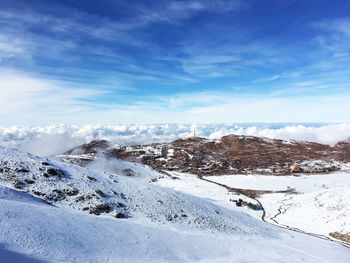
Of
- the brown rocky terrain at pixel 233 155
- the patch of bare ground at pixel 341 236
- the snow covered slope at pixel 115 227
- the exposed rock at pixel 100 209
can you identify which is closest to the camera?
the snow covered slope at pixel 115 227

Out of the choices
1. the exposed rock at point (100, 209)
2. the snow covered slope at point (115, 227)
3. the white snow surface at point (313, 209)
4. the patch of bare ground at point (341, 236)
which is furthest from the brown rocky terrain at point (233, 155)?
the patch of bare ground at point (341, 236)

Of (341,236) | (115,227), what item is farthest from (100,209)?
(341,236)

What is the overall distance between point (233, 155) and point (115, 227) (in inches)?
3807

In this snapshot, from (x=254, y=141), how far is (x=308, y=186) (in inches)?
2830

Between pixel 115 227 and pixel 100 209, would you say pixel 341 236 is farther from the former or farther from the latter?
pixel 100 209

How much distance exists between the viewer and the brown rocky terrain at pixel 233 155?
83438 mm

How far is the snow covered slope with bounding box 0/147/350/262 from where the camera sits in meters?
10.9

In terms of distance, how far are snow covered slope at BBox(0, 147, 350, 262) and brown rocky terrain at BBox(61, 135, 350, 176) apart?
Result: 4595cm

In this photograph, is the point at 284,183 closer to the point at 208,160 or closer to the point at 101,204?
the point at 208,160

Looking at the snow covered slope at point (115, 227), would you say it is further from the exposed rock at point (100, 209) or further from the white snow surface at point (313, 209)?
the white snow surface at point (313, 209)

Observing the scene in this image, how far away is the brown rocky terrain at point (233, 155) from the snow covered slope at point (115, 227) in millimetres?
45948

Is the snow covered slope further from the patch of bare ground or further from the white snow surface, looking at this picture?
the white snow surface

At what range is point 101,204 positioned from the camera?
20.6 m

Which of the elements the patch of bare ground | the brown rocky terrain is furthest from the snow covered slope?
the brown rocky terrain
